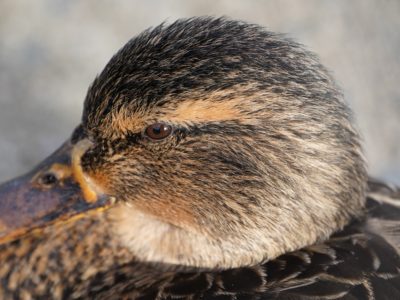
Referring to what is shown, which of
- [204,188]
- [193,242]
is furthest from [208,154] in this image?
[193,242]

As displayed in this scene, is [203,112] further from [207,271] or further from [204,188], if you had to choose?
[207,271]

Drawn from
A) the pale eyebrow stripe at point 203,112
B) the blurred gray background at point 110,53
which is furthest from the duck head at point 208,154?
the blurred gray background at point 110,53

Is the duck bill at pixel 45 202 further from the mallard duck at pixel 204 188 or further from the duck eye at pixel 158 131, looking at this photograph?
the duck eye at pixel 158 131

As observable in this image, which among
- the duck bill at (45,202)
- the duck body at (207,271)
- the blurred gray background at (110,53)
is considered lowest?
the duck body at (207,271)

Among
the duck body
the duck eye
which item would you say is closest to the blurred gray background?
the duck body

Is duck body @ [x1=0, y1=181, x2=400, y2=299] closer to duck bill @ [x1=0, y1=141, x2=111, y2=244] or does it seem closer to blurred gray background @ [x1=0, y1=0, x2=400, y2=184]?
duck bill @ [x1=0, y1=141, x2=111, y2=244]

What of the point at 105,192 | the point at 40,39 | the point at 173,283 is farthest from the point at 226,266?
the point at 40,39
